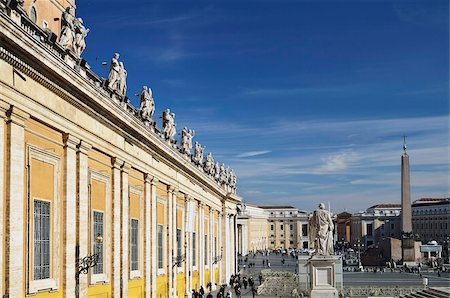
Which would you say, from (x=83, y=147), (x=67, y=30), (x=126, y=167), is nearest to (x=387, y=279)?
(x=126, y=167)

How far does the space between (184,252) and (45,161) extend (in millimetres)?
22949

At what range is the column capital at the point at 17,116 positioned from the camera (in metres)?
15.8

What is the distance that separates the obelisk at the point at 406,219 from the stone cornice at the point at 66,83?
215ft

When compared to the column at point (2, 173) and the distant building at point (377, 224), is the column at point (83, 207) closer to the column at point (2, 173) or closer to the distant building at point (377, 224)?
the column at point (2, 173)

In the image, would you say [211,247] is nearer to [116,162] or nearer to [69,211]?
[116,162]

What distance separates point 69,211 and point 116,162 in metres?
5.50

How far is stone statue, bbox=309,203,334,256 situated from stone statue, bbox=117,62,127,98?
429 inches

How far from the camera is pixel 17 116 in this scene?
16.1 m

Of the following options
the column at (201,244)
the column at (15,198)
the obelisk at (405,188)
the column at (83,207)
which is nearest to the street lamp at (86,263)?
the column at (83,207)

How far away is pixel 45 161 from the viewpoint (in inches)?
719

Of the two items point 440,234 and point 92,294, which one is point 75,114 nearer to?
point 92,294

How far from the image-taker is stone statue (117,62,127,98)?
26438 mm

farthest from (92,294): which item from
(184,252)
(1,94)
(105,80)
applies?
(184,252)

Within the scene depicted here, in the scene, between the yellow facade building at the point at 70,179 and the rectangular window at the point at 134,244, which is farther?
the rectangular window at the point at 134,244
